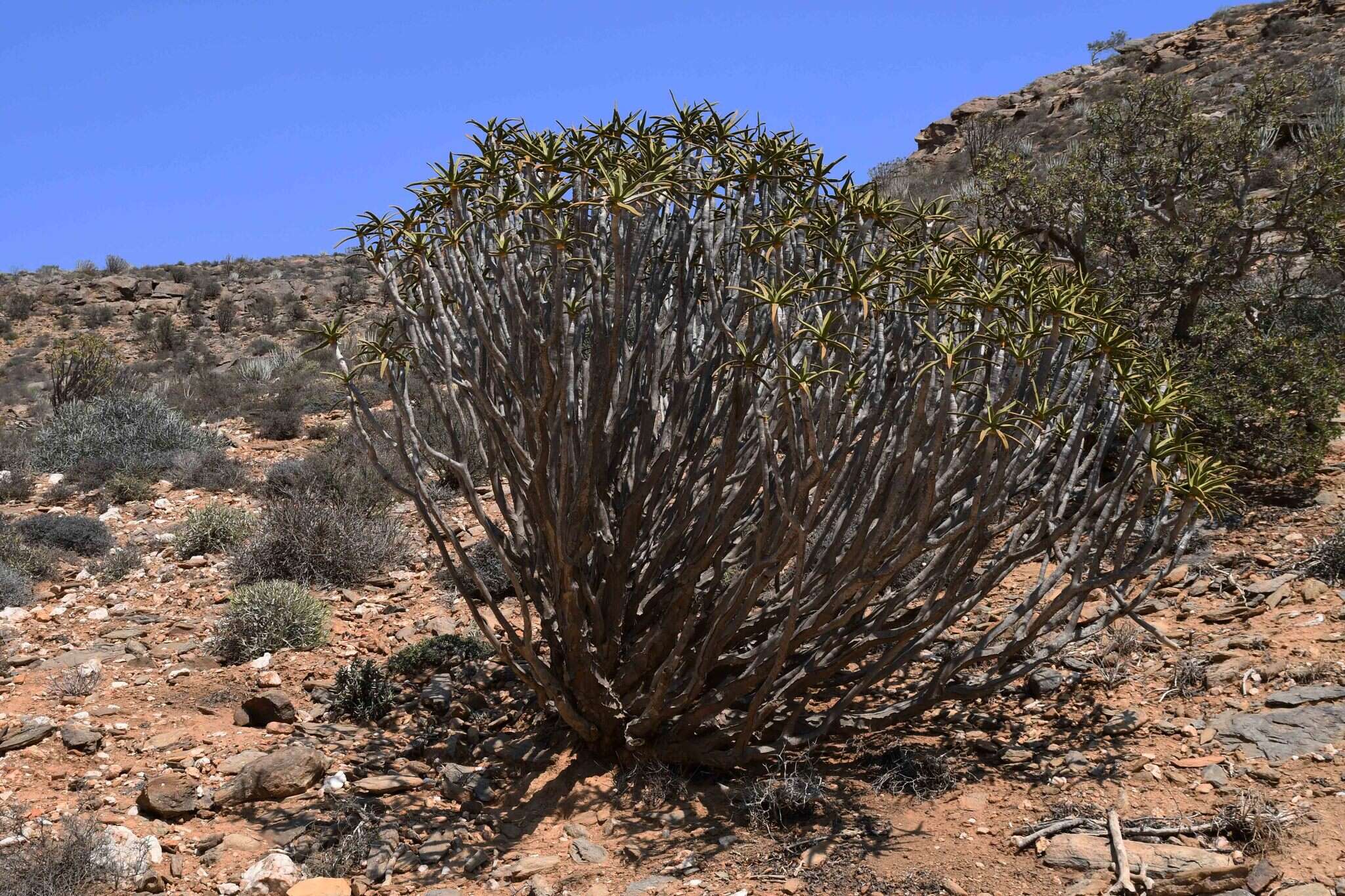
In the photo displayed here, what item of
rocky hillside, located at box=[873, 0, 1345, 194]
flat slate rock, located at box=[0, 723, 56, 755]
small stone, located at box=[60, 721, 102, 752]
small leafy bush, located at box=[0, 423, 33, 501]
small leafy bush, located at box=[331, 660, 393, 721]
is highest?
rocky hillside, located at box=[873, 0, 1345, 194]

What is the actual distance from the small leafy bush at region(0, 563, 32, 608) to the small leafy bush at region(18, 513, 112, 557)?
93 cm

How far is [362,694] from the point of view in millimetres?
6293

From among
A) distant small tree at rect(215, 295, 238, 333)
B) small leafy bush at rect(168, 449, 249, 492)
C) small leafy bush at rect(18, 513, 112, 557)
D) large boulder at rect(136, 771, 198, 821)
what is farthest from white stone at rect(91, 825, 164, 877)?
distant small tree at rect(215, 295, 238, 333)

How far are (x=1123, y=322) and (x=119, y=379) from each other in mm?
14490

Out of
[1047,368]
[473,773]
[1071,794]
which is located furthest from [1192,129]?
[473,773]

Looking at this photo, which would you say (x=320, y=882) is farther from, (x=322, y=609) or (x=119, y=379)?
(x=119, y=379)

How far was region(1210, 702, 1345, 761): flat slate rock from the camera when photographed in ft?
15.1

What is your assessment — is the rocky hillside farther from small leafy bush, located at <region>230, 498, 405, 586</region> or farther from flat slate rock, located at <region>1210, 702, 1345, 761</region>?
flat slate rock, located at <region>1210, 702, 1345, 761</region>

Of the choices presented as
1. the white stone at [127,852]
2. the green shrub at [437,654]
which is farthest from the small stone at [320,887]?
the green shrub at [437,654]

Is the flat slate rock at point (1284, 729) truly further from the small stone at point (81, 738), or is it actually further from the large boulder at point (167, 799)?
the small stone at point (81, 738)

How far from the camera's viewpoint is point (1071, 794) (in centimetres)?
464

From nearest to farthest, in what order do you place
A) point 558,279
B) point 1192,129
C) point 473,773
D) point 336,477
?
1. point 558,279
2. point 473,773
3. point 1192,129
4. point 336,477

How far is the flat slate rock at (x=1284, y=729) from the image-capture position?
15.1 feet

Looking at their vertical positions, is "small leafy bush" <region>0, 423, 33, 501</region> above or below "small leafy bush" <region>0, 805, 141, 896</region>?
above
